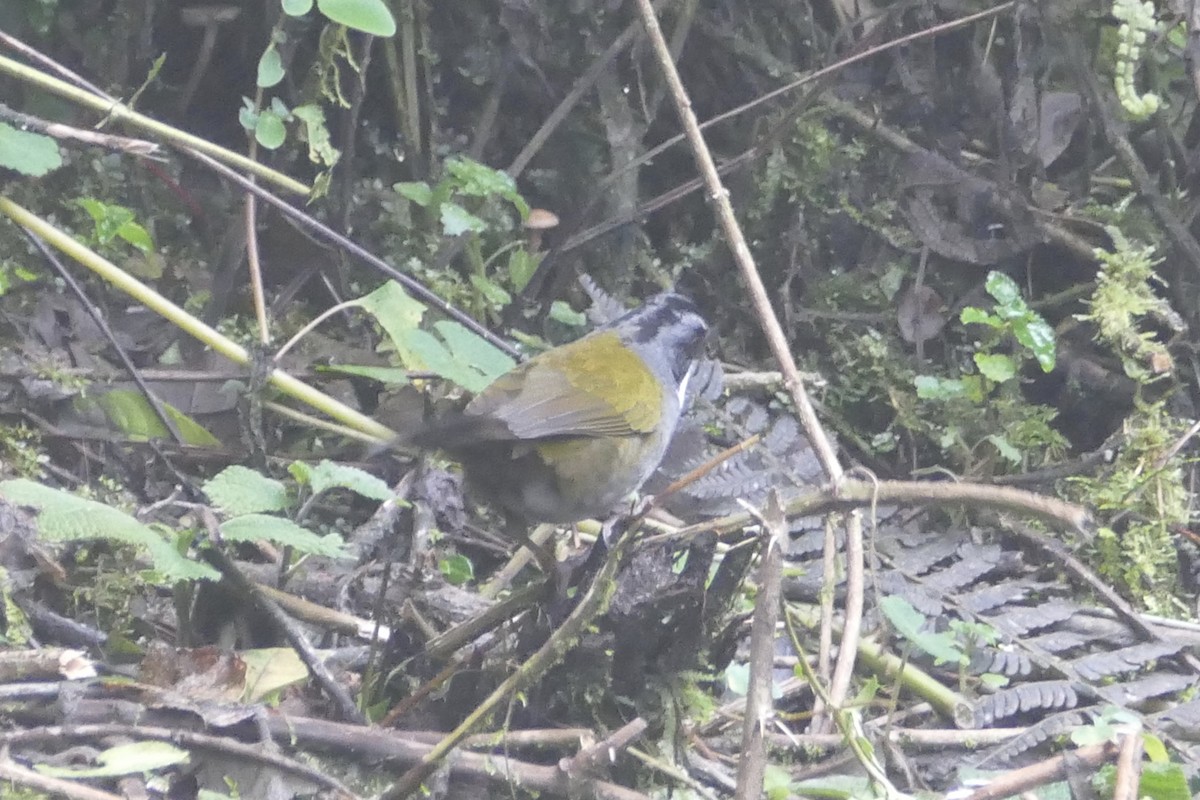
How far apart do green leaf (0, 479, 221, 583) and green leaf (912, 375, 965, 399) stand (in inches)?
82.6

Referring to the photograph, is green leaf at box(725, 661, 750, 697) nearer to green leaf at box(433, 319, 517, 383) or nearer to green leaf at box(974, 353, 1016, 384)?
green leaf at box(433, 319, 517, 383)

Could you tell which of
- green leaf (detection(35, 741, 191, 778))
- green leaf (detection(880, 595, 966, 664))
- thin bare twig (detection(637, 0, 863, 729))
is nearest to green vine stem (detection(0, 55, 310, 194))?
thin bare twig (detection(637, 0, 863, 729))

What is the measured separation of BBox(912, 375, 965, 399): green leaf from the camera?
11.1 ft

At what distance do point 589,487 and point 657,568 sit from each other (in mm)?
676

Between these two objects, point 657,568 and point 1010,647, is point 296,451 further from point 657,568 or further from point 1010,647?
point 1010,647

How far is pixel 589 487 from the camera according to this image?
9.14 ft

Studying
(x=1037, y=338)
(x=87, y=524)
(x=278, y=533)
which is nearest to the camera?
(x=87, y=524)

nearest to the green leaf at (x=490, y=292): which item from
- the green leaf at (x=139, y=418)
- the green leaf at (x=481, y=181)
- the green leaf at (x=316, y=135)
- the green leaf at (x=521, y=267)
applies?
the green leaf at (x=521, y=267)

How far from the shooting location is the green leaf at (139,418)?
Result: 3.06 m

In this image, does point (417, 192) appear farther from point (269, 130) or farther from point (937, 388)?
point (937, 388)

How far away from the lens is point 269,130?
3.33 metres

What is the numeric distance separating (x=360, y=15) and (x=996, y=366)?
1.94 m

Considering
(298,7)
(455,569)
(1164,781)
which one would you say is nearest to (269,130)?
(298,7)

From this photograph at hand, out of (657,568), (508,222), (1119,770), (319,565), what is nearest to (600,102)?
(508,222)
